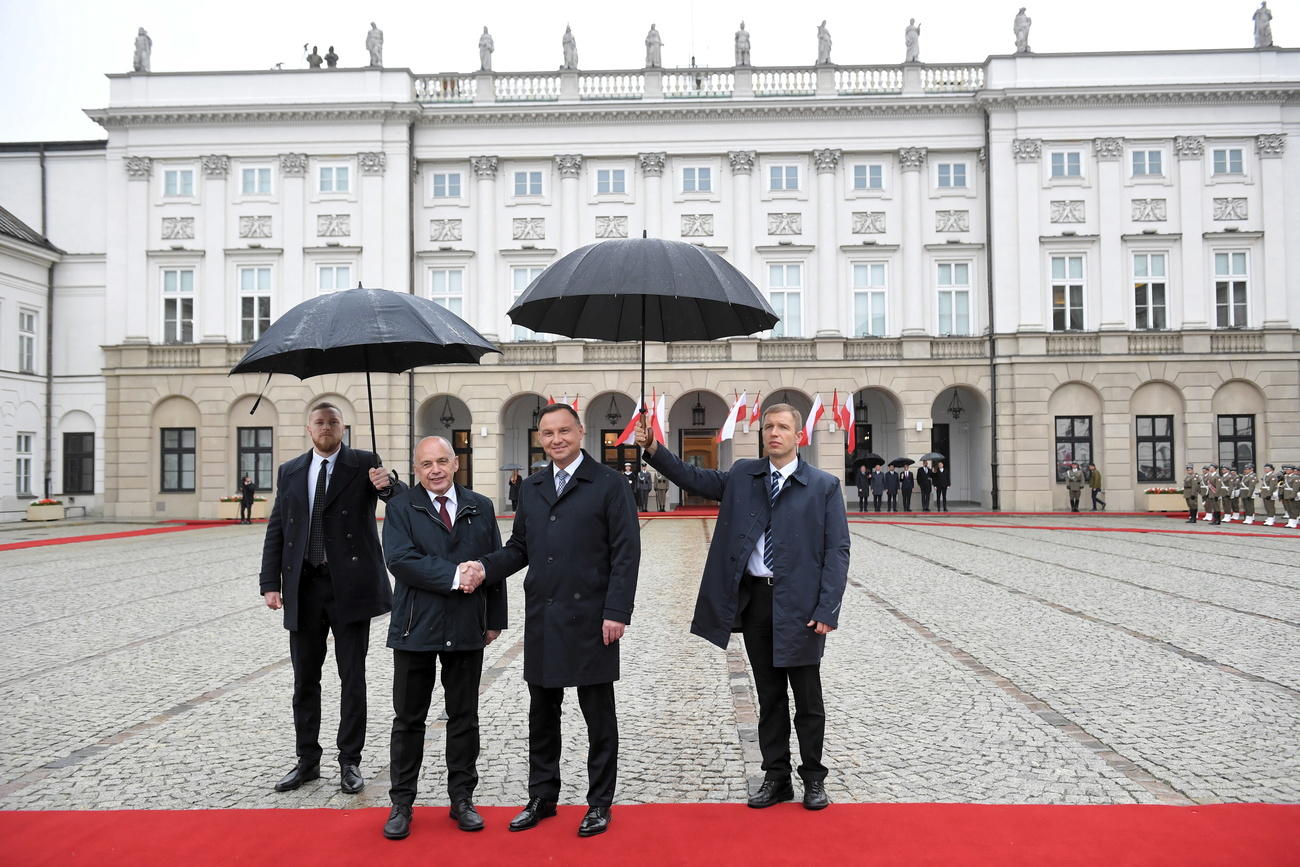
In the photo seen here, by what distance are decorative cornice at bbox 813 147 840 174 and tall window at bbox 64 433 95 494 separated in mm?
29126

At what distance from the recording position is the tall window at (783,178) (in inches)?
1389

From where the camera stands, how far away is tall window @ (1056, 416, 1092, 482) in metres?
33.9

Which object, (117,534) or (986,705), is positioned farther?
(117,534)

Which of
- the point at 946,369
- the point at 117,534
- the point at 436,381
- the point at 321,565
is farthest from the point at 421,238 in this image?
the point at 321,565

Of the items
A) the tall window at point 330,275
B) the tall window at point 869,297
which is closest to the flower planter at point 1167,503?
the tall window at point 869,297

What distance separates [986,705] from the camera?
7086mm

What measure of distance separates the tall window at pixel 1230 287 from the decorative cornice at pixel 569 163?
902 inches

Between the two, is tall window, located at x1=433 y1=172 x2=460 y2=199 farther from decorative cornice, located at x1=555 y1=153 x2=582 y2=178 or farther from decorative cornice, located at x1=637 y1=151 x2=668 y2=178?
decorative cornice, located at x1=637 y1=151 x2=668 y2=178

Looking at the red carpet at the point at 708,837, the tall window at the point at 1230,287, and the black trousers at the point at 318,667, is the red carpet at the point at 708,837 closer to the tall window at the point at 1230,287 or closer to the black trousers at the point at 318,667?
the black trousers at the point at 318,667

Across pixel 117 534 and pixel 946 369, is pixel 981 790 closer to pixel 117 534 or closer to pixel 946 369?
pixel 117 534

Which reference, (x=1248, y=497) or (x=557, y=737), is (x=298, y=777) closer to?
(x=557, y=737)

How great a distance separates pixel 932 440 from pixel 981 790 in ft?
109

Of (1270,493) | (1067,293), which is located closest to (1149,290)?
(1067,293)

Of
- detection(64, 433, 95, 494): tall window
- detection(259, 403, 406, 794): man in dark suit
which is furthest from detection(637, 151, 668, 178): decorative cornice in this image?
detection(259, 403, 406, 794): man in dark suit
